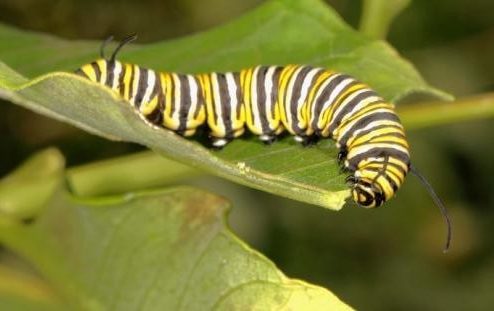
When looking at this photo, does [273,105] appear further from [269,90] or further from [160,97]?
[160,97]

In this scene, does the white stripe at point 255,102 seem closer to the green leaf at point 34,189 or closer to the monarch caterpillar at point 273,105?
the monarch caterpillar at point 273,105

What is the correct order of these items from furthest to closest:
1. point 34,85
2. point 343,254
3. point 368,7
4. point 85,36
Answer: point 343,254 < point 85,36 < point 368,7 < point 34,85

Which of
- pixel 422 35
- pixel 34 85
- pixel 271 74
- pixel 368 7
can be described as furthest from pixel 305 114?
pixel 422 35

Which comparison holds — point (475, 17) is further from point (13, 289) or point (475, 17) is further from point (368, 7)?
point (13, 289)

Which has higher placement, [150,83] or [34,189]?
[150,83]

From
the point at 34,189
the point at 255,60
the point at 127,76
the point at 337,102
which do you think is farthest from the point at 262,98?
the point at 34,189

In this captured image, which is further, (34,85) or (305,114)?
(305,114)

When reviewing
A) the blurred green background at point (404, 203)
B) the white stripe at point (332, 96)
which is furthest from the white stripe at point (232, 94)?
the blurred green background at point (404, 203)
